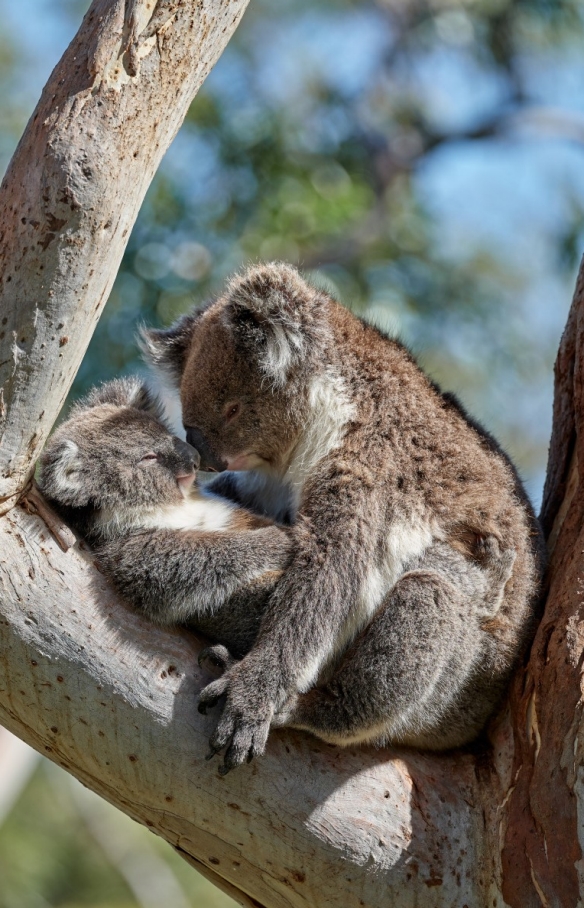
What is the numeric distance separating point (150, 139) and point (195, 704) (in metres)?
1.67

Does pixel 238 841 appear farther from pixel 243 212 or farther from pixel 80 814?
pixel 80 814

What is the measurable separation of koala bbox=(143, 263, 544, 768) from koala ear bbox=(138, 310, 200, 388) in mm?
188

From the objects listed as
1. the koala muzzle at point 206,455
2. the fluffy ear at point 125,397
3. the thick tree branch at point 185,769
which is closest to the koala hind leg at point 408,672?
the thick tree branch at point 185,769

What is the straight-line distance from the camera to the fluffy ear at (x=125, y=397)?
151 inches

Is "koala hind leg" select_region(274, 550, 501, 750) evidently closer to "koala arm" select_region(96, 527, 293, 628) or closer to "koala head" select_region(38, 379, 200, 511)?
"koala arm" select_region(96, 527, 293, 628)

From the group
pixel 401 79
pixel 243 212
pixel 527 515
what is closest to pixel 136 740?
pixel 527 515

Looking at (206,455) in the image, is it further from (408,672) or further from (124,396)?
(408,672)

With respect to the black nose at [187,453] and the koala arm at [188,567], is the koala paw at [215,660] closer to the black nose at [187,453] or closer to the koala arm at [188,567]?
the koala arm at [188,567]

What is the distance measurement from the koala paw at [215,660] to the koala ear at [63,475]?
69cm

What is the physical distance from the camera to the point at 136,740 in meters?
2.81

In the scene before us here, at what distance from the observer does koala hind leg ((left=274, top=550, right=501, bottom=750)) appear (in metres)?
3.04

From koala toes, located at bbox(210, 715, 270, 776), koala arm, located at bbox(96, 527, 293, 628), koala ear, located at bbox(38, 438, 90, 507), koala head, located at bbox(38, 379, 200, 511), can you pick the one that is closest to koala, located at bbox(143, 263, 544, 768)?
koala toes, located at bbox(210, 715, 270, 776)

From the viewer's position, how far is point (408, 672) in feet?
10.1

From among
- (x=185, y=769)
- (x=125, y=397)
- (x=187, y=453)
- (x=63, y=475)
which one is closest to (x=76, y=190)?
(x=63, y=475)
